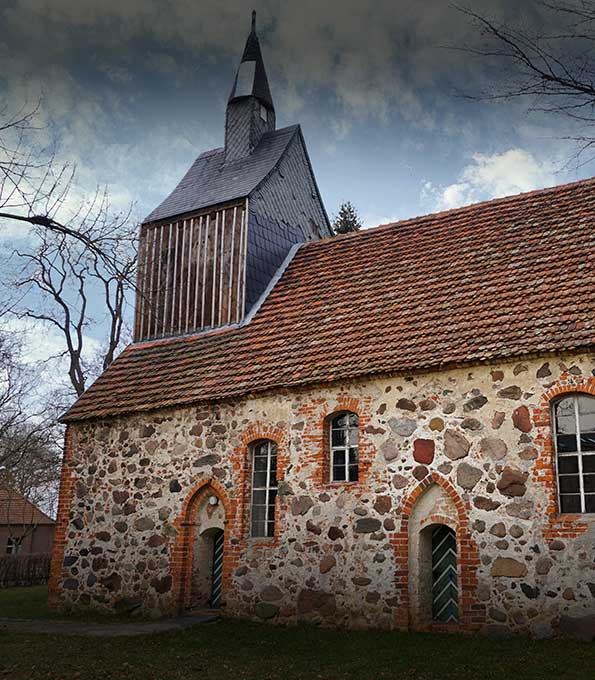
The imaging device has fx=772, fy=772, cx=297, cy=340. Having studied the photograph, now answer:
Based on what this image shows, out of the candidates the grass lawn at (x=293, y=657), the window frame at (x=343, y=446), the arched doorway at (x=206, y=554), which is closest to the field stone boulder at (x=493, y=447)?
the window frame at (x=343, y=446)

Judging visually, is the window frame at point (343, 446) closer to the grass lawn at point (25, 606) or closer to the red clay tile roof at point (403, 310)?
the red clay tile roof at point (403, 310)

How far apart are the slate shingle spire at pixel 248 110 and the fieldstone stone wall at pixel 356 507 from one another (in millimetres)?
7874

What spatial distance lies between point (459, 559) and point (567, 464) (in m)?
1.95

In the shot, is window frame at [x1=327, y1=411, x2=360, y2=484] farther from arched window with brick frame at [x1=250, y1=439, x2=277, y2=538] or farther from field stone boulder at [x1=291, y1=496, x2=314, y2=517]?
arched window with brick frame at [x1=250, y1=439, x2=277, y2=538]

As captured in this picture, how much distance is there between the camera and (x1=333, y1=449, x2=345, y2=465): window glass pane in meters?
12.3

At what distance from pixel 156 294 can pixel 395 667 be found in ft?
35.9

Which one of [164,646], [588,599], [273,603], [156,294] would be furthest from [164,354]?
[588,599]

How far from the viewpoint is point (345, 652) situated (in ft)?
31.4

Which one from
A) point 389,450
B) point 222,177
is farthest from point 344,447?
point 222,177

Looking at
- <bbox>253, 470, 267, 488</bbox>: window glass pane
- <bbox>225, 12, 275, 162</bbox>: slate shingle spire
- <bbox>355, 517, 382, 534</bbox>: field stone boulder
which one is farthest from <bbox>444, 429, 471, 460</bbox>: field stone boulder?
<bbox>225, 12, 275, 162</bbox>: slate shingle spire

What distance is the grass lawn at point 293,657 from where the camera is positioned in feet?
27.4

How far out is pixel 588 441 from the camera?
1020cm

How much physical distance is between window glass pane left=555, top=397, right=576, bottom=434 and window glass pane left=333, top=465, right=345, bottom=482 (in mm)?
3433

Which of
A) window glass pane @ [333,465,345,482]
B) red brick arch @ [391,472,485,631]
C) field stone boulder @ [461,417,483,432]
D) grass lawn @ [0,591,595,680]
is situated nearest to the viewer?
grass lawn @ [0,591,595,680]
